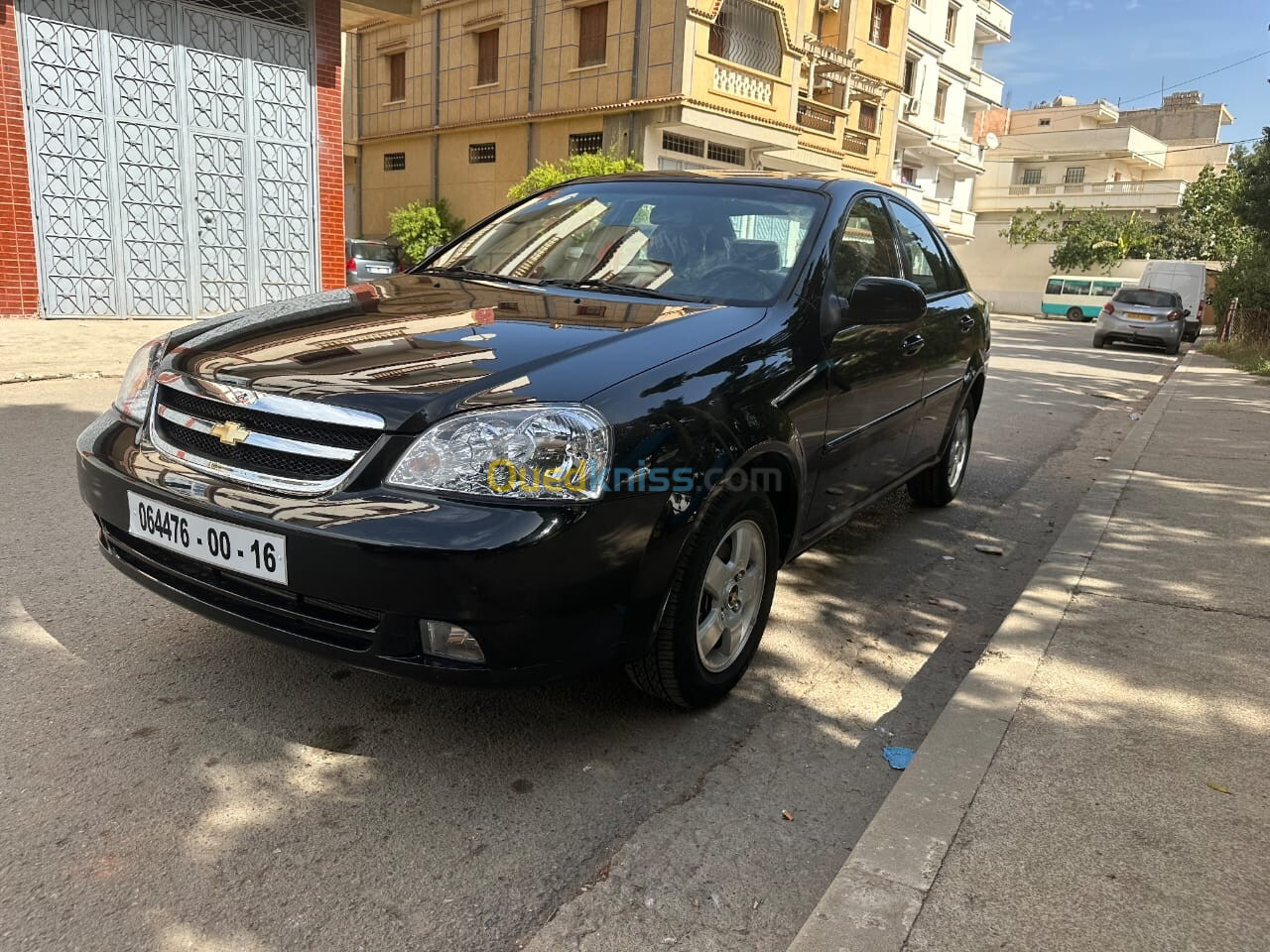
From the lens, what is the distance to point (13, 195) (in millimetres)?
10281

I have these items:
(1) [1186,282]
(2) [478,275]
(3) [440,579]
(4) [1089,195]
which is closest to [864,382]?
(2) [478,275]

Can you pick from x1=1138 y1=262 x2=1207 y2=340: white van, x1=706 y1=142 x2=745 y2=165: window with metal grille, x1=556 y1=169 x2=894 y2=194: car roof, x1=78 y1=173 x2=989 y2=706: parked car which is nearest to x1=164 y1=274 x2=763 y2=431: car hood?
x1=78 y1=173 x2=989 y2=706: parked car

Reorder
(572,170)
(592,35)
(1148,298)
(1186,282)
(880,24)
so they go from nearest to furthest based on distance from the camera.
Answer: (572,170) < (1148,298) < (592,35) < (1186,282) < (880,24)

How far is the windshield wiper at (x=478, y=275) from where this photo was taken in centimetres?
358

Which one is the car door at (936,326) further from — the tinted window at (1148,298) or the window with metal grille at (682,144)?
the tinted window at (1148,298)

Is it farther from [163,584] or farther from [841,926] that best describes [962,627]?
[163,584]

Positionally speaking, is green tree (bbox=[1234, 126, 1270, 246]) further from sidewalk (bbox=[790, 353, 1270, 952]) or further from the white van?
sidewalk (bbox=[790, 353, 1270, 952])

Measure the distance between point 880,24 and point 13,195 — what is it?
2680 cm

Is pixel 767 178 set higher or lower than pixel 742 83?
lower

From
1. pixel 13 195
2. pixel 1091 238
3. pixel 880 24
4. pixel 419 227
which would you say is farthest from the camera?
pixel 1091 238

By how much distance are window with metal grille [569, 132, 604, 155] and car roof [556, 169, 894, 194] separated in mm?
18901

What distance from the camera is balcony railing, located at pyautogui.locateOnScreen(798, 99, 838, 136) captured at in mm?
24938

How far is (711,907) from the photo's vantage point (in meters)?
2.12

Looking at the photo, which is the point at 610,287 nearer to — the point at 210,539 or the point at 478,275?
the point at 478,275
